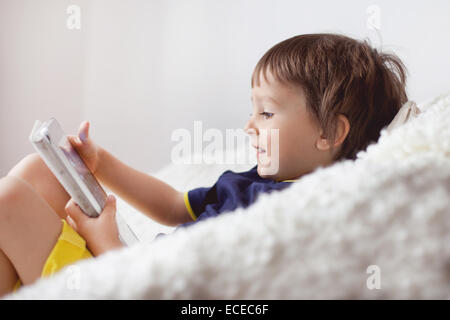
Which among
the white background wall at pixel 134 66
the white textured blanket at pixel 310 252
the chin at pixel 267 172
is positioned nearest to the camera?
A: the white textured blanket at pixel 310 252

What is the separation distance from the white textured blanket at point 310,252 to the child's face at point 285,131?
0.41 metres

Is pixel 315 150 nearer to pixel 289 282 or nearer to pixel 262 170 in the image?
pixel 262 170

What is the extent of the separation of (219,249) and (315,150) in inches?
20.2

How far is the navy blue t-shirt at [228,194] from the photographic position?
753mm

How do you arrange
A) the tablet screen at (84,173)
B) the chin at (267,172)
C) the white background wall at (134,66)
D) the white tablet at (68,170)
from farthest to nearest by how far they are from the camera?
the white background wall at (134,66) < the chin at (267,172) < the tablet screen at (84,173) < the white tablet at (68,170)

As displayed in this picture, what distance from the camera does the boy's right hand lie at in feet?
2.68

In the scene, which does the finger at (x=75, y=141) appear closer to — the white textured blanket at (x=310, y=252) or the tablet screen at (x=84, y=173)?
the tablet screen at (x=84, y=173)

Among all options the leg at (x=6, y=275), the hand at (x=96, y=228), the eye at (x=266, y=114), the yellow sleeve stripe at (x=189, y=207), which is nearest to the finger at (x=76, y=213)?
the hand at (x=96, y=228)

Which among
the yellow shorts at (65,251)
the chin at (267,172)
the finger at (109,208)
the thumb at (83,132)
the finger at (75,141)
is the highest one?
the thumb at (83,132)

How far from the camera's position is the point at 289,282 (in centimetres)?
32

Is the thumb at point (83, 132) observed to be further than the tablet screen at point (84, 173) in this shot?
Yes

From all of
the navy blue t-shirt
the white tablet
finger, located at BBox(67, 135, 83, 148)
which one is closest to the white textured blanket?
the white tablet

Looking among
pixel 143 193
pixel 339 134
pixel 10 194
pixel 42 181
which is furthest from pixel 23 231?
pixel 339 134

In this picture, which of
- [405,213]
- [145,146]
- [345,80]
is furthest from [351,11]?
[405,213]
